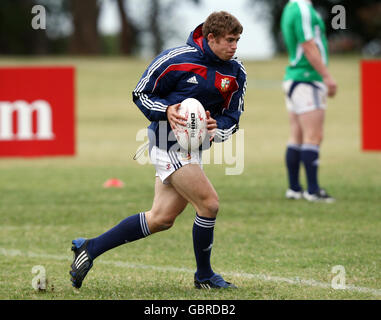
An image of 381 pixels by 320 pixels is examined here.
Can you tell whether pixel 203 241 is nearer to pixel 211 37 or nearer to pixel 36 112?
pixel 211 37

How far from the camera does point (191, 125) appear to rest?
5797mm

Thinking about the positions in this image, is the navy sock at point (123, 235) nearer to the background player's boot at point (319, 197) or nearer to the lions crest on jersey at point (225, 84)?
the lions crest on jersey at point (225, 84)

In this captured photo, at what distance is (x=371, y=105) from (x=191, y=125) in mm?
10990

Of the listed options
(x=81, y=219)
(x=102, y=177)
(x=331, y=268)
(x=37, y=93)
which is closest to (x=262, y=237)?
(x=331, y=268)

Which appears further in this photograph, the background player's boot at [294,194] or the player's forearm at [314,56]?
the background player's boot at [294,194]

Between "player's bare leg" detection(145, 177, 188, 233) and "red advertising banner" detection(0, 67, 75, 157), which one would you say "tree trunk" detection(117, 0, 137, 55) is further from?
"player's bare leg" detection(145, 177, 188, 233)

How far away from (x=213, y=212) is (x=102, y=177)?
7461mm

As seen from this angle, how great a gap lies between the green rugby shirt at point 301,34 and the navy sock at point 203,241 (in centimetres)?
466

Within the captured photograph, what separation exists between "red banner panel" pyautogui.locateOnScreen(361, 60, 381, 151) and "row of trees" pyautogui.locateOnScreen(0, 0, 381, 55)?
2877 centimetres

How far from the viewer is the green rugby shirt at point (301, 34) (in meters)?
10.3

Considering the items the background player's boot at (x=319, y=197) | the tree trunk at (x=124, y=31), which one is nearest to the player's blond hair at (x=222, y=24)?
the background player's boot at (x=319, y=197)

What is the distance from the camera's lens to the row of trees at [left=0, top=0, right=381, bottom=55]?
48656 millimetres

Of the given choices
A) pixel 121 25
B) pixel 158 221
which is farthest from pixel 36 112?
pixel 121 25
